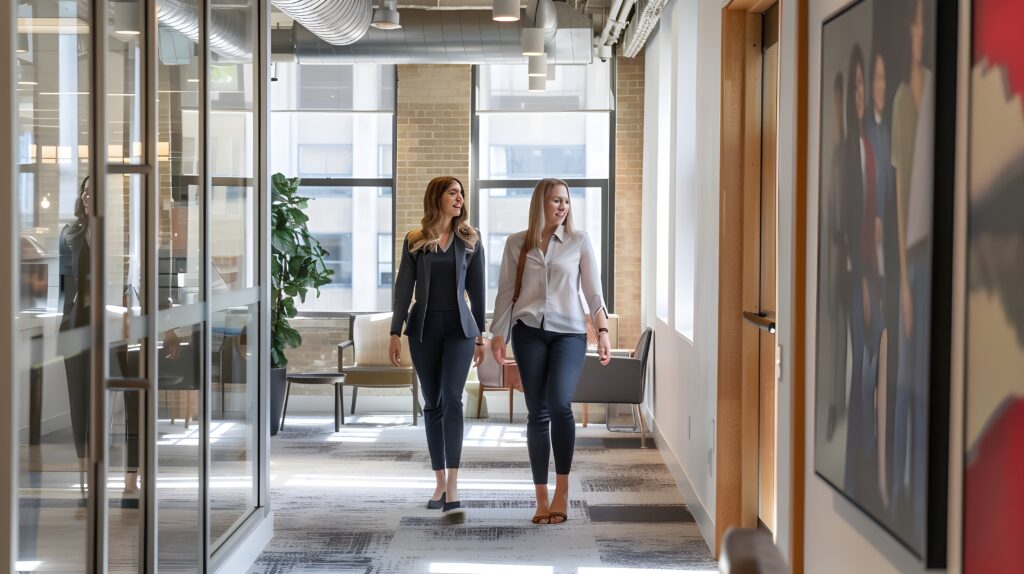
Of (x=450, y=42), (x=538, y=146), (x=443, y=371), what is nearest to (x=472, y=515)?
(x=443, y=371)

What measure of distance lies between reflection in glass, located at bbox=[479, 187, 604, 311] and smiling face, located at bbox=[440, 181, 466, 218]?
4.13 m

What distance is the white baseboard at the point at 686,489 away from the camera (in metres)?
4.79

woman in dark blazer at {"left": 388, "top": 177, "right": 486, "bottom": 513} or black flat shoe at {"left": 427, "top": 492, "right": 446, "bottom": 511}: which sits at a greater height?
woman in dark blazer at {"left": 388, "top": 177, "right": 486, "bottom": 513}

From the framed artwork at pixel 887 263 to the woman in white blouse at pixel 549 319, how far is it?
228cm

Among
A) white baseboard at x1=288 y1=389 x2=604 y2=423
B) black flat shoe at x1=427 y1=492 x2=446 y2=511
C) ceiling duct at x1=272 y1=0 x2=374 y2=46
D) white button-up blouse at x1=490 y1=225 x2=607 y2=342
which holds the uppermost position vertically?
ceiling duct at x1=272 y1=0 x2=374 y2=46

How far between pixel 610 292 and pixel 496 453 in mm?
2451

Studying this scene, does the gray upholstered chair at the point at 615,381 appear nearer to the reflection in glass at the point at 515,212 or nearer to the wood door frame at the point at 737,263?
the reflection in glass at the point at 515,212

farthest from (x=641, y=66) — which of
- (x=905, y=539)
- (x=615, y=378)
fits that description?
(x=905, y=539)

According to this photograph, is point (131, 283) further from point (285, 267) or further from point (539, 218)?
point (285, 267)

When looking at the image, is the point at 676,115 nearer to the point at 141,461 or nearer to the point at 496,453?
the point at 496,453

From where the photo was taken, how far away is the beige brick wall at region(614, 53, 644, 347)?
9.09m

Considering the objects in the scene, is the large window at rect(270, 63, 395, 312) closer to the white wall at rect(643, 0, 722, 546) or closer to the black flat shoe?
the white wall at rect(643, 0, 722, 546)

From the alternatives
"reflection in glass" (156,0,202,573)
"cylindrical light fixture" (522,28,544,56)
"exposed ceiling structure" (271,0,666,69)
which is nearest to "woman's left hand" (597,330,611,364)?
"reflection in glass" (156,0,202,573)

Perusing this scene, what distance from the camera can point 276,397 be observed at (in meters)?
8.04
